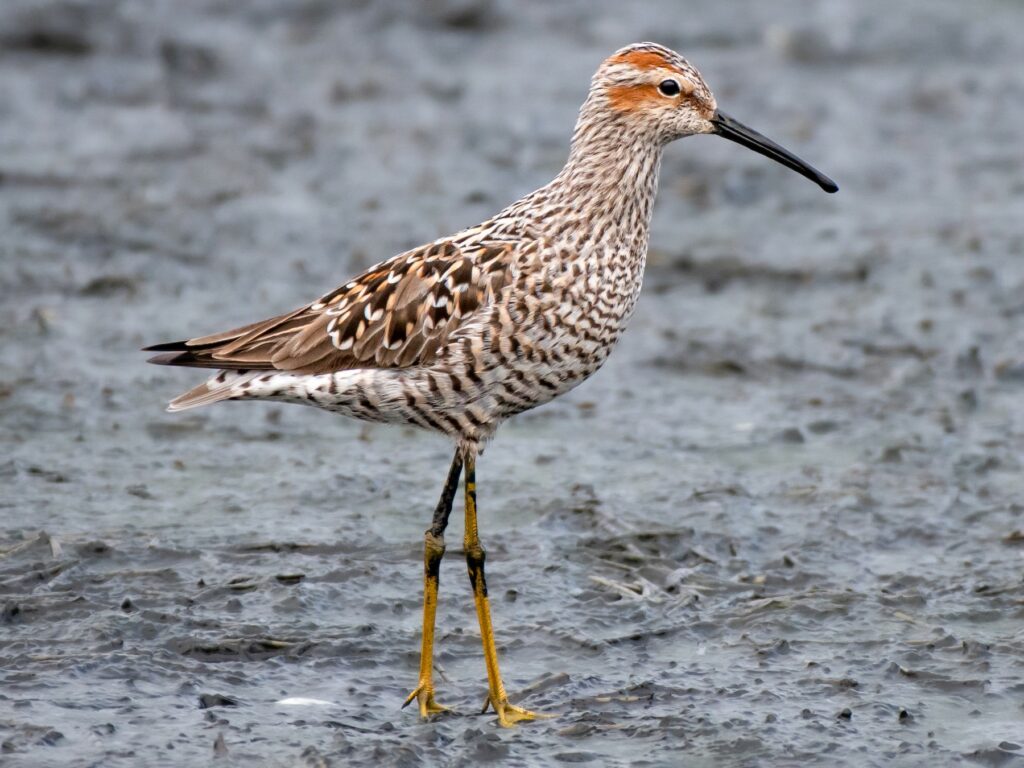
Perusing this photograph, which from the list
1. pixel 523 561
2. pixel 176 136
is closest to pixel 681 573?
pixel 523 561

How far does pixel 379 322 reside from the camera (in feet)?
22.7

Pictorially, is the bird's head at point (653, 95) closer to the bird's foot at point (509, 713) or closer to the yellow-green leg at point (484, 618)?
the yellow-green leg at point (484, 618)

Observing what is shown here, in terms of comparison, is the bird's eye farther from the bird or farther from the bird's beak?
the bird's beak

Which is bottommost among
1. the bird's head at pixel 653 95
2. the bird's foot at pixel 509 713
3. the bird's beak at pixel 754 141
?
the bird's foot at pixel 509 713

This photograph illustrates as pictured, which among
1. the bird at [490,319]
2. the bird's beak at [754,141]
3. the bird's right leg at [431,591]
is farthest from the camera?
the bird's beak at [754,141]

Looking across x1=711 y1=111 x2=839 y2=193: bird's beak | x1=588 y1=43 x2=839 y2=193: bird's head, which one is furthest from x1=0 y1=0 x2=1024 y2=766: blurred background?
x1=588 y1=43 x2=839 y2=193: bird's head

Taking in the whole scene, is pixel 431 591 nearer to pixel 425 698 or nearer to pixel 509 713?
pixel 425 698

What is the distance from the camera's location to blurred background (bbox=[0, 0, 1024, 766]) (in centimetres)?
677

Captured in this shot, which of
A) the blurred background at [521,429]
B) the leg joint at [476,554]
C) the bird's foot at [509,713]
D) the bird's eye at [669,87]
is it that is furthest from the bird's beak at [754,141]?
the bird's foot at [509,713]

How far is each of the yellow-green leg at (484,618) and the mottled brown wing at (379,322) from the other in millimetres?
542

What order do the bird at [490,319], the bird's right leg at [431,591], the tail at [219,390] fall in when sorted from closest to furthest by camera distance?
1. the bird at [490,319]
2. the bird's right leg at [431,591]
3. the tail at [219,390]

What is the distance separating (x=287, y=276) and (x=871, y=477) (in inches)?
180

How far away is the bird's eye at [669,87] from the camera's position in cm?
704

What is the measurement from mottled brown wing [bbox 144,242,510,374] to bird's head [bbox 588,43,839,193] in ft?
2.64
